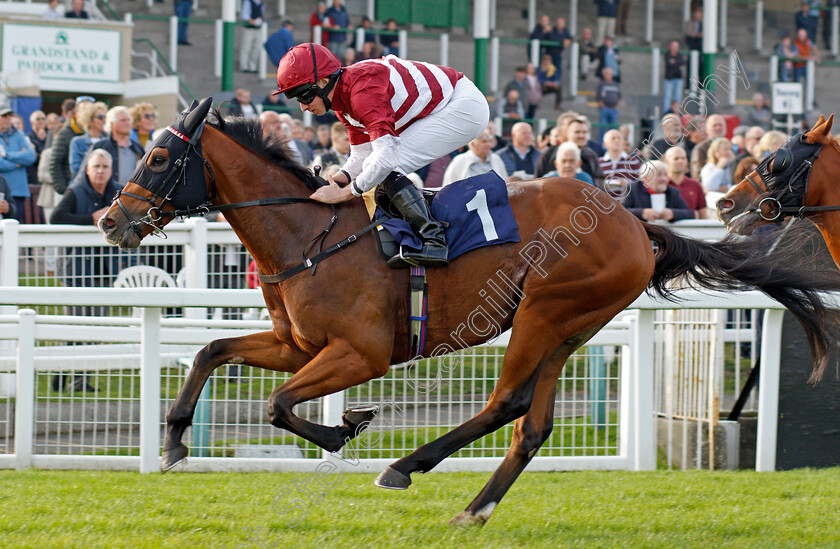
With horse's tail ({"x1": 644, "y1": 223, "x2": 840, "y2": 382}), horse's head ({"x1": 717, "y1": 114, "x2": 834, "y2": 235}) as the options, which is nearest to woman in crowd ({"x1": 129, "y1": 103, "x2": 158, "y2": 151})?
horse's tail ({"x1": 644, "y1": 223, "x2": 840, "y2": 382})

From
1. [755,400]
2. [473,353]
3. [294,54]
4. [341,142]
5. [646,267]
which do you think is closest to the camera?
[294,54]

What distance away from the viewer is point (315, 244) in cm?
411

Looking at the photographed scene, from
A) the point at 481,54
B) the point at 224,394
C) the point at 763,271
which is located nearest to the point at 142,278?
the point at 224,394

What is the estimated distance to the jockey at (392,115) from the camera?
400cm

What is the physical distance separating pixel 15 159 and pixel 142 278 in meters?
2.54

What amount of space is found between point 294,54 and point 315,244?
729 millimetres

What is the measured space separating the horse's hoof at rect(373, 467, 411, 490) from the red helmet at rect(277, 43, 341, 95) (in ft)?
4.97

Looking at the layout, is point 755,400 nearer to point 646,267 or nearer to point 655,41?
point 646,267

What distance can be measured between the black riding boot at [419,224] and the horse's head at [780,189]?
147 cm

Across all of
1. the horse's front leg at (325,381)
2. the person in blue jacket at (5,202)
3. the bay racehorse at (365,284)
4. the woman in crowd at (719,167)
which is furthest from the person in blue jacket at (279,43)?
the horse's front leg at (325,381)

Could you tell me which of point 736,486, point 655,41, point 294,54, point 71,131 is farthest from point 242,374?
point 655,41

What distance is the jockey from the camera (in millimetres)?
4000

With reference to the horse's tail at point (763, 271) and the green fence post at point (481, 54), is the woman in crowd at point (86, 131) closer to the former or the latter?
the horse's tail at point (763, 271)

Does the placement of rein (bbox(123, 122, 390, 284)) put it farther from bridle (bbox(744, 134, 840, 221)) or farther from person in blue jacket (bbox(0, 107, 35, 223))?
person in blue jacket (bbox(0, 107, 35, 223))
